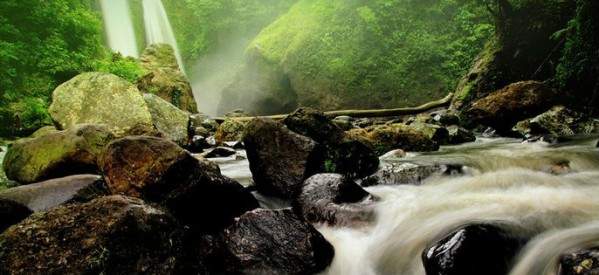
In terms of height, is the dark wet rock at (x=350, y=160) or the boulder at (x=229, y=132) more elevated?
the dark wet rock at (x=350, y=160)

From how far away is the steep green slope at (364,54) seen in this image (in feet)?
53.0

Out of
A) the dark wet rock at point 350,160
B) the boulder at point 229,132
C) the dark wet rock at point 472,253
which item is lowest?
the boulder at point 229,132

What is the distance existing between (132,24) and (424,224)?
3218cm

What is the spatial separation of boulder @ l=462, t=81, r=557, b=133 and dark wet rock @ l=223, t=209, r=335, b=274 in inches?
290

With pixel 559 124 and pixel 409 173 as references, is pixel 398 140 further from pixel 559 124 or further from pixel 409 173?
pixel 559 124

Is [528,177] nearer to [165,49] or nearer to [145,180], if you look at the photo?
[145,180]

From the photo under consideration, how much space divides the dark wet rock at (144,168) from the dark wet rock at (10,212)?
30.2 inches

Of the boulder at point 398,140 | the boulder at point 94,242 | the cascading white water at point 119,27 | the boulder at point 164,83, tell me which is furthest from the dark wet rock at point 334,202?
the cascading white water at point 119,27

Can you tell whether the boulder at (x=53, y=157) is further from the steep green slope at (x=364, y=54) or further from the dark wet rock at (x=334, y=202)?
the steep green slope at (x=364, y=54)

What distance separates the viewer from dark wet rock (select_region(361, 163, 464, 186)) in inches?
185

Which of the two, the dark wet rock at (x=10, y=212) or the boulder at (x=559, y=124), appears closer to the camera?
the dark wet rock at (x=10, y=212)

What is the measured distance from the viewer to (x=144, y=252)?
7.77 feet

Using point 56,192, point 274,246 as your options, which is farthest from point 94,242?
point 56,192

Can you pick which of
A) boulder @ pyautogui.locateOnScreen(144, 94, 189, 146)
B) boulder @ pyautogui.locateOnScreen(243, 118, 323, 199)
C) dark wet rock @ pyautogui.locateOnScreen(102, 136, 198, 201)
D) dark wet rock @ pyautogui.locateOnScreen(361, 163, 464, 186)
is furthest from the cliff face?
dark wet rock @ pyautogui.locateOnScreen(102, 136, 198, 201)
